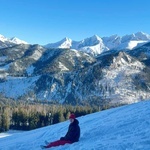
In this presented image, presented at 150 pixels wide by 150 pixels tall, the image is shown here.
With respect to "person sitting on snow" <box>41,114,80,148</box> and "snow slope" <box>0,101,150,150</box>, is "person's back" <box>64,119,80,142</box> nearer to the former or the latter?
"person sitting on snow" <box>41,114,80,148</box>

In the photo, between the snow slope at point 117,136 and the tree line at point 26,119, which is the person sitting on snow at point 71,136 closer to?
the snow slope at point 117,136

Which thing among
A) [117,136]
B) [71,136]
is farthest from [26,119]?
[117,136]

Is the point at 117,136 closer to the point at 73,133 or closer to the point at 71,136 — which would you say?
the point at 73,133

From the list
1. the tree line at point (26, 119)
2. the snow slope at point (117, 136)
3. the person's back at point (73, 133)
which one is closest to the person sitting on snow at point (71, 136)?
the person's back at point (73, 133)

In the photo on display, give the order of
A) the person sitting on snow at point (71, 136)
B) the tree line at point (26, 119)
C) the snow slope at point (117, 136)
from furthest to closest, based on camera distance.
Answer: the tree line at point (26, 119), the person sitting on snow at point (71, 136), the snow slope at point (117, 136)

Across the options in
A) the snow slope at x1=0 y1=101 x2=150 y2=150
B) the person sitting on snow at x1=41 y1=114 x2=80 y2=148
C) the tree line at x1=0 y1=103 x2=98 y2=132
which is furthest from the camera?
the tree line at x1=0 y1=103 x2=98 y2=132

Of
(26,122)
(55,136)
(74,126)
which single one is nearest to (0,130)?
(26,122)

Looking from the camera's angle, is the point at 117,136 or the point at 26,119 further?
the point at 26,119

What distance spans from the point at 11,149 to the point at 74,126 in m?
8.74

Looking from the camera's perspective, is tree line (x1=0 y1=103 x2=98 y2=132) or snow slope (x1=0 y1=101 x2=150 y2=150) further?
tree line (x1=0 y1=103 x2=98 y2=132)

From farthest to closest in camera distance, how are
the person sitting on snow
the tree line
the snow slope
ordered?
the tree line
the person sitting on snow
the snow slope

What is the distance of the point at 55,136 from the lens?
32812mm

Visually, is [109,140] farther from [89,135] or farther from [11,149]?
[11,149]

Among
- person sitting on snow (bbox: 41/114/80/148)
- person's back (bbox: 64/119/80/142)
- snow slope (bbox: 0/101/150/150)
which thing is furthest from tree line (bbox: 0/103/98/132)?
person's back (bbox: 64/119/80/142)
